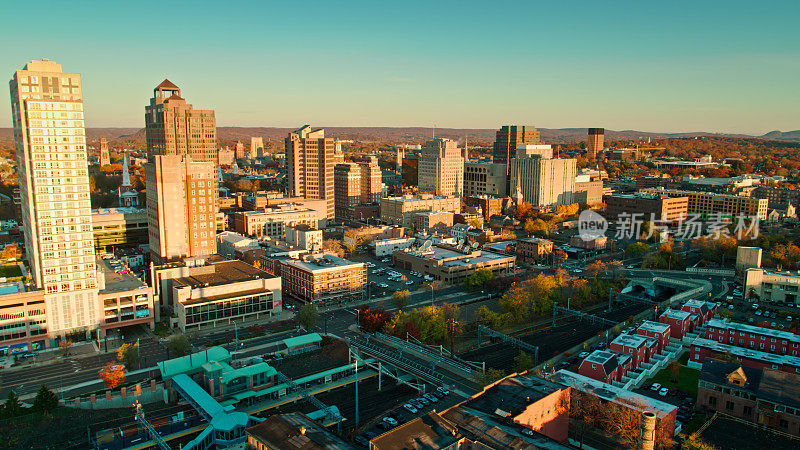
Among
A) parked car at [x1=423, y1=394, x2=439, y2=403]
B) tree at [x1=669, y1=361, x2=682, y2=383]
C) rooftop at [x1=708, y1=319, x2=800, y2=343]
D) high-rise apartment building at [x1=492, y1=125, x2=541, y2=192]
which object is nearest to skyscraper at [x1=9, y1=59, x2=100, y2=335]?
parked car at [x1=423, y1=394, x2=439, y2=403]

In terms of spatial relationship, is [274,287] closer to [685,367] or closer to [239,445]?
[239,445]

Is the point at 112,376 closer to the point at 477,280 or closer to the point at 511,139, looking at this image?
the point at 477,280

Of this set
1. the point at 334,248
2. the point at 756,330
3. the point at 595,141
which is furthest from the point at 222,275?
the point at 595,141

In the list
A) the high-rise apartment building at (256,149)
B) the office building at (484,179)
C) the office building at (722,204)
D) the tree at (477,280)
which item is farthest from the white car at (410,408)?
the high-rise apartment building at (256,149)

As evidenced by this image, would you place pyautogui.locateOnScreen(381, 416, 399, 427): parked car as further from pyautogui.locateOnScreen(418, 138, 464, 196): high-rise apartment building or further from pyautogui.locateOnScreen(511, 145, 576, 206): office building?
pyautogui.locateOnScreen(511, 145, 576, 206): office building

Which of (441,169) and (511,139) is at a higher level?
(511,139)

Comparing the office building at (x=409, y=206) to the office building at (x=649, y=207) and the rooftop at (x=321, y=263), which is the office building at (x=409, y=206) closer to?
the office building at (x=649, y=207)

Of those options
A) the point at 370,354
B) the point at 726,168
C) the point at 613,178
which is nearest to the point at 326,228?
the point at 370,354
